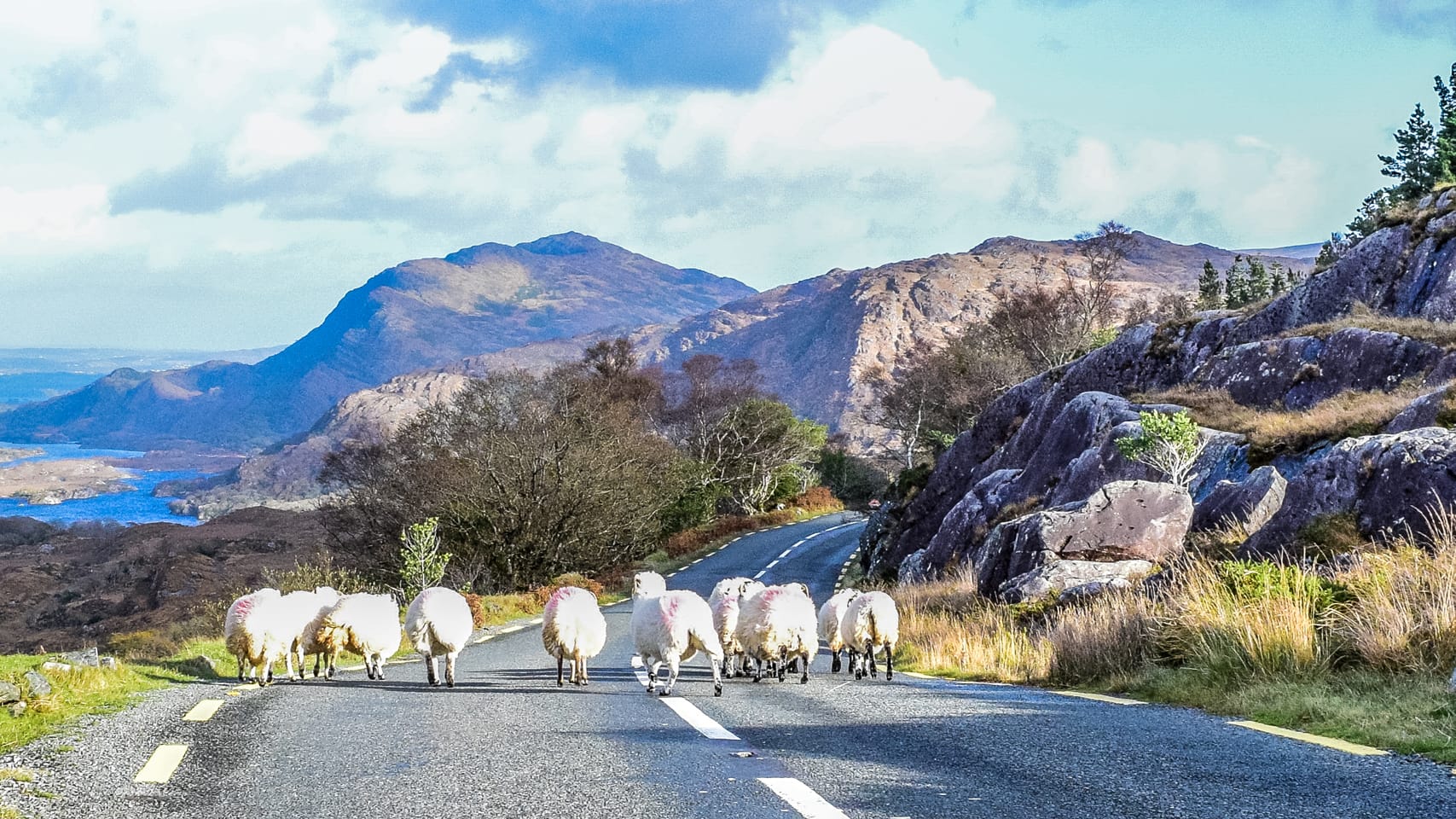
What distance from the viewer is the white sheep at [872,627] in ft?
50.9

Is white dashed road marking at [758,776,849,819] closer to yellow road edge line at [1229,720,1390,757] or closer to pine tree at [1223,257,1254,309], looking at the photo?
yellow road edge line at [1229,720,1390,757]

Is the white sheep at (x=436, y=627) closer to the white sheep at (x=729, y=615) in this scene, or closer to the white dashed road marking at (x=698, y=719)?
the white sheep at (x=729, y=615)

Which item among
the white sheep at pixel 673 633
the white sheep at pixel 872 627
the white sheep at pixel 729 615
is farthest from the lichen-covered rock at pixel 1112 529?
the white sheep at pixel 673 633

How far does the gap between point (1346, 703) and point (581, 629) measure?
829 cm

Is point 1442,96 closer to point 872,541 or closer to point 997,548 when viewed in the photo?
point 872,541

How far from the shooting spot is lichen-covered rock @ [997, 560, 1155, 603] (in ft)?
61.7

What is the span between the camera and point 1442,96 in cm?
7850

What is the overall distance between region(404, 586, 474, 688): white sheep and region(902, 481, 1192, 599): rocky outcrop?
979 cm

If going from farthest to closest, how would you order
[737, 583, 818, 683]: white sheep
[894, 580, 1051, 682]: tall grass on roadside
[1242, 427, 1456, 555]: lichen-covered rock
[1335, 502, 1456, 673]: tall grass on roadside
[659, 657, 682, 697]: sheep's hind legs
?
[894, 580, 1051, 682]: tall grass on roadside, [737, 583, 818, 683]: white sheep, [1242, 427, 1456, 555]: lichen-covered rock, [659, 657, 682, 697]: sheep's hind legs, [1335, 502, 1456, 673]: tall grass on roadside

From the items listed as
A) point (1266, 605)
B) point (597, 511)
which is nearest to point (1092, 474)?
point (1266, 605)

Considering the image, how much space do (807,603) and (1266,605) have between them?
5.63 m

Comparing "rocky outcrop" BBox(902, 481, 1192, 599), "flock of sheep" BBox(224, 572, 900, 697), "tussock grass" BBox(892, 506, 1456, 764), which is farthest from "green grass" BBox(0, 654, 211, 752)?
"rocky outcrop" BBox(902, 481, 1192, 599)

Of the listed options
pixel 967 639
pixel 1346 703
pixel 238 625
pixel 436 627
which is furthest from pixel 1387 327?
pixel 238 625

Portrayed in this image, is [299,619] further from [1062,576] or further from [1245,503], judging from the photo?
[1245,503]
